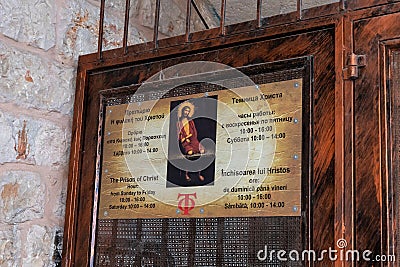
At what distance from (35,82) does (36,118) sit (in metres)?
0.09

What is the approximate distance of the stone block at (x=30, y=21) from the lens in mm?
1541

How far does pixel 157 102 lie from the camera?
149 centimetres

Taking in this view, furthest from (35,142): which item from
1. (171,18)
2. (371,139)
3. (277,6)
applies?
(277,6)

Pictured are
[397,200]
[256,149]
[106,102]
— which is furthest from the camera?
[106,102]

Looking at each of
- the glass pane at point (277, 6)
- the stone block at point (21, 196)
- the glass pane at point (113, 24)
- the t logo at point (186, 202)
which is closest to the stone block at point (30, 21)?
the glass pane at point (113, 24)

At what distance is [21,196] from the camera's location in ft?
5.04

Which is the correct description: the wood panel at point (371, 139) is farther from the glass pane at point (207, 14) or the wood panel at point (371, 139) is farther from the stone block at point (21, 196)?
the glass pane at point (207, 14)

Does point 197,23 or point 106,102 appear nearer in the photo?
point 106,102

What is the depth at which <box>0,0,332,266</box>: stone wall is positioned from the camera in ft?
4.97

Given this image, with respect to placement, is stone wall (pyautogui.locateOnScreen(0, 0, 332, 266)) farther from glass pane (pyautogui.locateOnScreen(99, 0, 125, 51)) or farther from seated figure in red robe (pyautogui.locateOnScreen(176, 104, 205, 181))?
seated figure in red robe (pyautogui.locateOnScreen(176, 104, 205, 181))

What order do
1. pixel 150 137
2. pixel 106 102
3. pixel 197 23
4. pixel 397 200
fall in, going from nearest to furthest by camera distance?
pixel 397 200
pixel 150 137
pixel 106 102
pixel 197 23

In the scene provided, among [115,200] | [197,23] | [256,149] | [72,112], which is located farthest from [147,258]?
[197,23]

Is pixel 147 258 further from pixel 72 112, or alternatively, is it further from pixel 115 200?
pixel 72 112

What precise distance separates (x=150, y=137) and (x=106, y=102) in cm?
18
